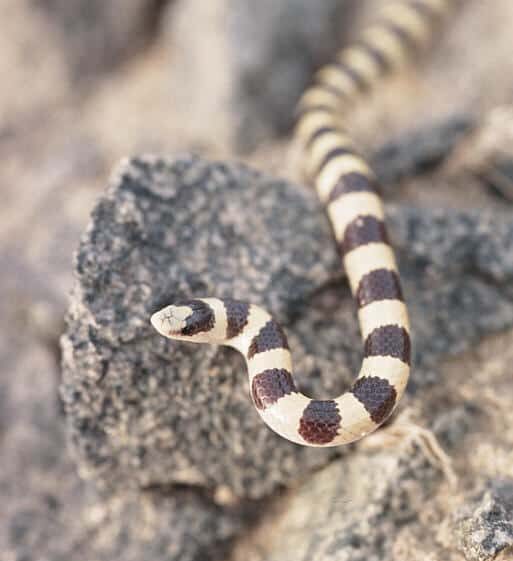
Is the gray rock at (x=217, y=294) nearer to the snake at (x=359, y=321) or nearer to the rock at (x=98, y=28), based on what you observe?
Result: the snake at (x=359, y=321)

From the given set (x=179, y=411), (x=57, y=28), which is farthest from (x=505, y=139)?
(x=57, y=28)

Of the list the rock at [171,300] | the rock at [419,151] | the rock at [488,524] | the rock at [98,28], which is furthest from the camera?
the rock at [98,28]

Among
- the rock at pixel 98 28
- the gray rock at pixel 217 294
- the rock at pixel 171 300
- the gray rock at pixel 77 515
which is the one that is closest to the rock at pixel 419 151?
the gray rock at pixel 217 294

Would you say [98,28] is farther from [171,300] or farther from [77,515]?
[77,515]

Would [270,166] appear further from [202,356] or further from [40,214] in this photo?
[202,356]

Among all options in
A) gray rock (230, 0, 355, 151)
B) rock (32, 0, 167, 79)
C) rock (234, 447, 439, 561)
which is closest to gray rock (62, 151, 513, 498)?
rock (234, 447, 439, 561)

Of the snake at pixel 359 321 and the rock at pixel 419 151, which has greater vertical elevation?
the rock at pixel 419 151
